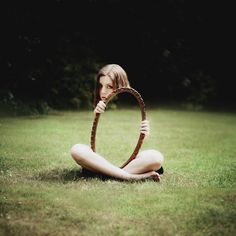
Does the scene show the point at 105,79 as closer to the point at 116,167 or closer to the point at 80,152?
the point at 80,152

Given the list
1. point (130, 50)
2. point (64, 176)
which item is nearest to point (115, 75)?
point (64, 176)

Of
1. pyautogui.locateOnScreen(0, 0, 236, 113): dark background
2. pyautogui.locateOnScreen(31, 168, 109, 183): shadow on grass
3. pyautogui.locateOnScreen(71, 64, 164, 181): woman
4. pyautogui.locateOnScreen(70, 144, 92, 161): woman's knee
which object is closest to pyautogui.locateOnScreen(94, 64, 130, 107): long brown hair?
pyautogui.locateOnScreen(71, 64, 164, 181): woman

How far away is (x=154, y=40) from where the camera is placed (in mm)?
17672

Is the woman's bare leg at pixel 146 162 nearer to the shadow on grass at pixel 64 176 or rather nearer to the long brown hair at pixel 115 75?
the shadow on grass at pixel 64 176

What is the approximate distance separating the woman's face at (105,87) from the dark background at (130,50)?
902 cm

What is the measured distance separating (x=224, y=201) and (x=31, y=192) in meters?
1.84

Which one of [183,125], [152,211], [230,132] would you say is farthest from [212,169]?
[183,125]

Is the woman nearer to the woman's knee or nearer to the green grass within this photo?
the woman's knee

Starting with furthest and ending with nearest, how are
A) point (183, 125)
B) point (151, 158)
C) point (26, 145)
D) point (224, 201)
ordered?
point (183, 125)
point (26, 145)
point (151, 158)
point (224, 201)

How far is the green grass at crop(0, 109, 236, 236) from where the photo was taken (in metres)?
3.73

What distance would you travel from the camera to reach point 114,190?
15.8 ft

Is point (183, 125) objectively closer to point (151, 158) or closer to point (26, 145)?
point (26, 145)

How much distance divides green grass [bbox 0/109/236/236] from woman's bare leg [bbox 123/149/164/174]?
23 cm

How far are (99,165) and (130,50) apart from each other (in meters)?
12.9
